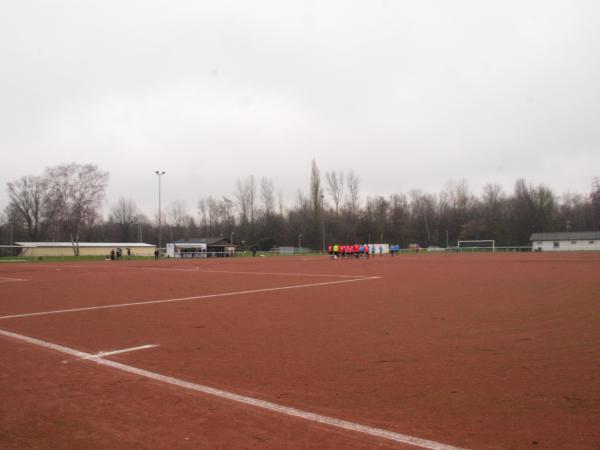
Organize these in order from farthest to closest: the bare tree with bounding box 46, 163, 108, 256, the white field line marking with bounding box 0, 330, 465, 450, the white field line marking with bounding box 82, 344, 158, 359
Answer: the bare tree with bounding box 46, 163, 108, 256 → the white field line marking with bounding box 82, 344, 158, 359 → the white field line marking with bounding box 0, 330, 465, 450

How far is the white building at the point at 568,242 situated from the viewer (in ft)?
245

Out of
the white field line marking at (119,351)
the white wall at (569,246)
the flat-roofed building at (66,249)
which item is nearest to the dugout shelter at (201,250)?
the flat-roofed building at (66,249)

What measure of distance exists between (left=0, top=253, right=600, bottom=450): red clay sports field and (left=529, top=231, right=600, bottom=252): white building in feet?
250

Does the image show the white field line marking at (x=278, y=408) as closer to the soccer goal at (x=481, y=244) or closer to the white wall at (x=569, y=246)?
the soccer goal at (x=481, y=244)

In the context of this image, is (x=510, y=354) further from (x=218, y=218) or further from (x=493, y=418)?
(x=218, y=218)

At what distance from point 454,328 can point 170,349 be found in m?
5.02

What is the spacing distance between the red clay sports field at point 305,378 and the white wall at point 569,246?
76.0 m

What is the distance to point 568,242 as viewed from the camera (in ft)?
252

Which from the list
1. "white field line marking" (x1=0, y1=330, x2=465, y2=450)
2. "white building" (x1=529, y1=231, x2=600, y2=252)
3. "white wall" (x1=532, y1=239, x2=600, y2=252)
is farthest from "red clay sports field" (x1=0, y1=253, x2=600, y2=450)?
"white building" (x1=529, y1=231, x2=600, y2=252)

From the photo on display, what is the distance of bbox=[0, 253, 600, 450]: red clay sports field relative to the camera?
373cm

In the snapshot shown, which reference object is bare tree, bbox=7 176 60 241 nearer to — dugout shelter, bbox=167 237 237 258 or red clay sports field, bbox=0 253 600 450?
dugout shelter, bbox=167 237 237 258

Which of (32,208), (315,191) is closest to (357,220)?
(315,191)

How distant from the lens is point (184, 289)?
16.1 m

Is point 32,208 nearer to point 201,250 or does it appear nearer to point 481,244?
point 201,250
